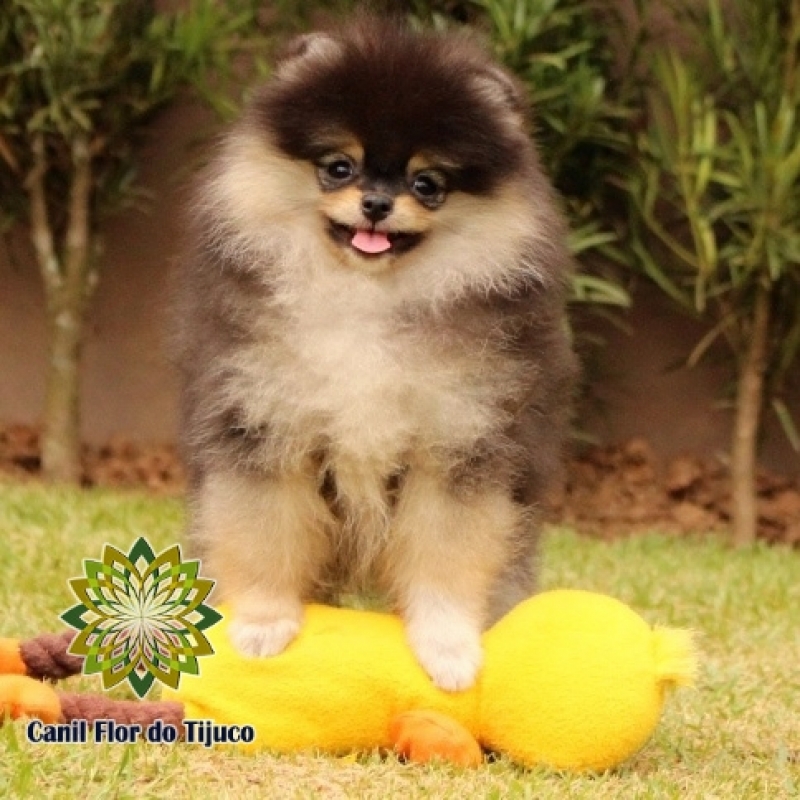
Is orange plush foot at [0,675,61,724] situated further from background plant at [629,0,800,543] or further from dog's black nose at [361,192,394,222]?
background plant at [629,0,800,543]

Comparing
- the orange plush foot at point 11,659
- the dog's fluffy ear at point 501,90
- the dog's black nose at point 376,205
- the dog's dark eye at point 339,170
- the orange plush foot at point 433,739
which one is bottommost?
the orange plush foot at point 11,659

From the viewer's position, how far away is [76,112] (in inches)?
211

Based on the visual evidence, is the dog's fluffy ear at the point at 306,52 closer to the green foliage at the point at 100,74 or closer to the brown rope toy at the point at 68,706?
the brown rope toy at the point at 68,706

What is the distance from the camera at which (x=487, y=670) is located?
2344 mm

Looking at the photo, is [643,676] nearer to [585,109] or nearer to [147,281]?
[585,109]

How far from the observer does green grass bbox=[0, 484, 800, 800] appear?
2062 millimetres

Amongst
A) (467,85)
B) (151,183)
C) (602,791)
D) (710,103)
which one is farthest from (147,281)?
(602,791)

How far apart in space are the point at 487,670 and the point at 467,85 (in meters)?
0.98

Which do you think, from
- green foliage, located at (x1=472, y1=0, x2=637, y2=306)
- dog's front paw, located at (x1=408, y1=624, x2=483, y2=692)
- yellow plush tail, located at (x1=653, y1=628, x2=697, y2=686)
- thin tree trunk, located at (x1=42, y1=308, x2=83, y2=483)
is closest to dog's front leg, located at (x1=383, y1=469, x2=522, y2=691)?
dog's front paw, located at (x1=408, y1=624, x2=483, y2=692)

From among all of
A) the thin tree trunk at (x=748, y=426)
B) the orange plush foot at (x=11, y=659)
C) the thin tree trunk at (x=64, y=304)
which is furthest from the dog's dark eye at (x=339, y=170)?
the thin tree trunk at (x=64, y=304)

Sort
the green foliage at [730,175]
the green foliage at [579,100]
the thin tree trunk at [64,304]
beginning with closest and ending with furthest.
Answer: the green foliage at [730,175] < the green foliage at [579,100] < the thin tree trunk at [64,304]

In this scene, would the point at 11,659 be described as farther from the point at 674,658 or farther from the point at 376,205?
the point at 674,658

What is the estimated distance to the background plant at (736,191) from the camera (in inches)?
197

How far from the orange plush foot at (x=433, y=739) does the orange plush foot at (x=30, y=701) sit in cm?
55
